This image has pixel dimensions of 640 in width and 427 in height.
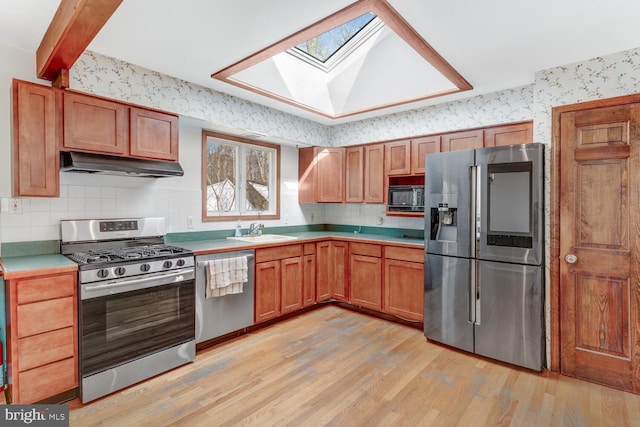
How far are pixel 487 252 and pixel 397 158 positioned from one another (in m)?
1.63

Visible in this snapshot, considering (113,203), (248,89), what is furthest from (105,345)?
(248,89)

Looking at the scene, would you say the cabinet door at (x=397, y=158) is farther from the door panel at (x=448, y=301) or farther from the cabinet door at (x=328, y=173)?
the door panel at (x=448, y=301)

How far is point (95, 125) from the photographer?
250 centimetres

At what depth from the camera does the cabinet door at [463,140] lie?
11.2ft

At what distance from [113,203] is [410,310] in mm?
3079

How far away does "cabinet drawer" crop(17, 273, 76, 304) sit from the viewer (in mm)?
1960

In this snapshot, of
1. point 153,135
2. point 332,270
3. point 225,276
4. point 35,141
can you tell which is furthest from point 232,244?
point 35,141

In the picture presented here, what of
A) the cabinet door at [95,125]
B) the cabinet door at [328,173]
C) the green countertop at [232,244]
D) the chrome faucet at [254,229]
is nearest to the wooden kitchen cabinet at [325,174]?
the cabinet door at [328,173]

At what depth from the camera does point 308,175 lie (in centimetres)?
460

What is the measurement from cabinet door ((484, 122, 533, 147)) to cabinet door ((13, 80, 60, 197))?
3.78 metres

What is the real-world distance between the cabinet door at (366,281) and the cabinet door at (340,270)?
0.09 m

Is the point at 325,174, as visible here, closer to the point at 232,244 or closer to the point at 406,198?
the point at 406,198

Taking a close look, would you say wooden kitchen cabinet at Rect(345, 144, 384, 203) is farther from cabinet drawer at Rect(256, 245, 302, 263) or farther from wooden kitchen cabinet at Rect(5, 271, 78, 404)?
wooden kitchen cabinet at Rect(5, 271, 78, 404)

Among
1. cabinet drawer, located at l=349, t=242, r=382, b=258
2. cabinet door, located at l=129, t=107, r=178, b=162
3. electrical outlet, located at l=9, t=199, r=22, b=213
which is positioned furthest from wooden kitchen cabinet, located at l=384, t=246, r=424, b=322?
electrical outlet, located at l=9, t=199, r=22, b=213
